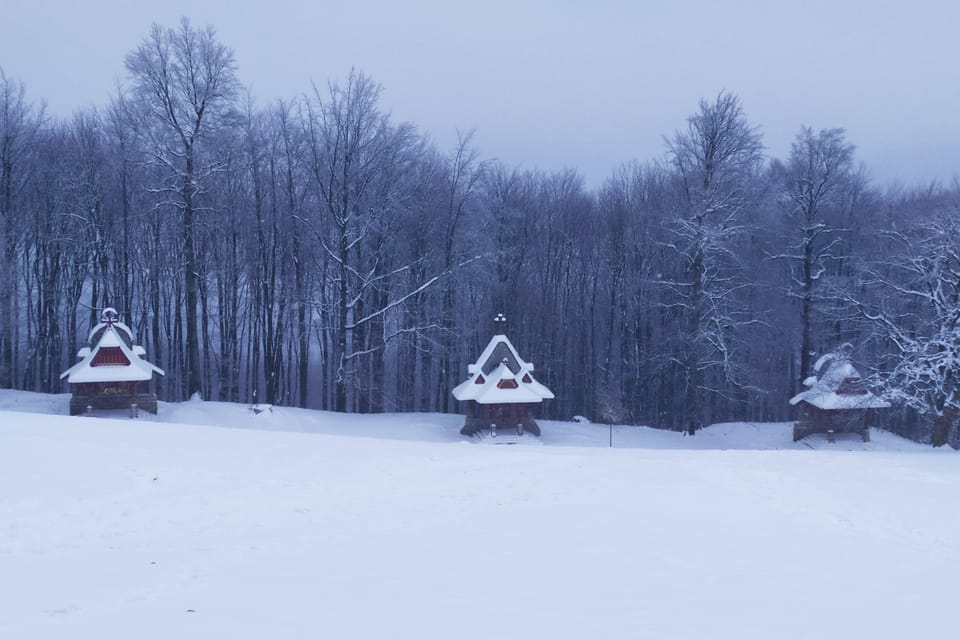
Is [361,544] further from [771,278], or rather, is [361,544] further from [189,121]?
[771,278]

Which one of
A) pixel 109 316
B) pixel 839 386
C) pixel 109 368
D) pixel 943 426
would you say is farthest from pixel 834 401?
pixel 109 316

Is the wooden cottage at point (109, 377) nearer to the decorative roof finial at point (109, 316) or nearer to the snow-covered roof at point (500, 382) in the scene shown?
the decorative roof finial at point (109, 316)

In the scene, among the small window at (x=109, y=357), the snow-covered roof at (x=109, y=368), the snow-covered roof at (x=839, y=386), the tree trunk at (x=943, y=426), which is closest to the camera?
the tree trunk at (x=943, y=426)

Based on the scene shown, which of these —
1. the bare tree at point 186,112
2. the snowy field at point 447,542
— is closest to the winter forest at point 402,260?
the bare tree at point 186,112

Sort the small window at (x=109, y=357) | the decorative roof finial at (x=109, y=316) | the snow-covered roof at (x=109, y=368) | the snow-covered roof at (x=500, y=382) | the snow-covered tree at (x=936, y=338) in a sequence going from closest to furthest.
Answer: the snow-covered tree at (x=936, y=338), the snow-covered roof at (x=109, y=368), the small window at (x=109, y=357), the decorative roof finial at (x=109, y=316), the snow-covered roof at (x=500, y=382)

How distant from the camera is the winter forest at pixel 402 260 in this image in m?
28.5

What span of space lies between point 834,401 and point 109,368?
30.6 m

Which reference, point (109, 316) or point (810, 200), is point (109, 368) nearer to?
point (109, 316)

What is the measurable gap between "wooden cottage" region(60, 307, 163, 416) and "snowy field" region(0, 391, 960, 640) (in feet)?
30.8

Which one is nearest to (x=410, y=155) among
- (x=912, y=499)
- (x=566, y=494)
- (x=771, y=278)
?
(x=771, y=278)

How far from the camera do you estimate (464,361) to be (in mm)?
35750

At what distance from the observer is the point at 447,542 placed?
8.76 metres

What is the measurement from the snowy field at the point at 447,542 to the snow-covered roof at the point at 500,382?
10307 mm

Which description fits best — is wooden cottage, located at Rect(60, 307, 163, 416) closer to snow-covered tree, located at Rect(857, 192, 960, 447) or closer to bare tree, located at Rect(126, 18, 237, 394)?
bare tree, located at Rect(126, 18, 237, 394)
